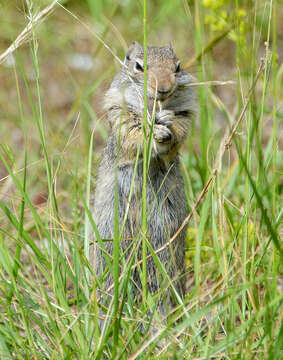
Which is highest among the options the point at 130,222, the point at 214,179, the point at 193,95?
the point at 193,95

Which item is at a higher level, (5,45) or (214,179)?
(5,45)

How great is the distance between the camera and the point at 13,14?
5672 mm

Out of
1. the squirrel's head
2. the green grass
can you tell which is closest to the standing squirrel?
the squirrel's head

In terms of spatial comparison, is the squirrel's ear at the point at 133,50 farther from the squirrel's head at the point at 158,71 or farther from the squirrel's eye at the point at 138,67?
the squirrel's eye at the point at 138,67

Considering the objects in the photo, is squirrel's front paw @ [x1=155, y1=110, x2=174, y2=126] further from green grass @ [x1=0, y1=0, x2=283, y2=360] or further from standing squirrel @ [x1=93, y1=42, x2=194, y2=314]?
green grass @ [x1=0, y1=0, x2=283, y2=360]

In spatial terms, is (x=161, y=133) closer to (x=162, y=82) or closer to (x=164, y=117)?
(x=164, y=117)

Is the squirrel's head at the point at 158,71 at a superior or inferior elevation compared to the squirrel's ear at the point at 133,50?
inferior

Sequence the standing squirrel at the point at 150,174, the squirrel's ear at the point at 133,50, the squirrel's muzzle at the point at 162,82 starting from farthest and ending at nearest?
the squirrel's ear at the point at 133,50 < the standing squirrel at the point at 150,174 < the squirrel's muzzle at the point at 162,82

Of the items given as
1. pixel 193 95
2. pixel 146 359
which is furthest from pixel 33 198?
pixel 146 359

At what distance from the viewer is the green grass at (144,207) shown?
5.76ft

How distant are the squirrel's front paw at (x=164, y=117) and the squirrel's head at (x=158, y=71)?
60 millimetres

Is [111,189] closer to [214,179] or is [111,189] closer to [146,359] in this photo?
[214,179]

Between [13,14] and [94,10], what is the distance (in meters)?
1.24

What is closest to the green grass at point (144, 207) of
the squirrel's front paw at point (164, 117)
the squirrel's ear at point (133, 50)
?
the squirrel's ear at point (133, 50)
